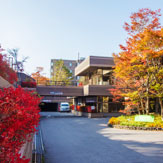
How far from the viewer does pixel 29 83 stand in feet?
93.0

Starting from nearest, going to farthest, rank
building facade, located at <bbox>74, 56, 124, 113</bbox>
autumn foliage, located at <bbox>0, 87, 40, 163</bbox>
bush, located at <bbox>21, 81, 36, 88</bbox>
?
autumn foliage, located at <bbox>0, 87, 40, 163</bbox> < bush, located at <bbox>21, 81, 36, 88</bbox> < building facade, located at <bbox>74, 56, 124, 113</bbox>

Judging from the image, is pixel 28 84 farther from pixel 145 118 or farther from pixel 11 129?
pixel 11 129

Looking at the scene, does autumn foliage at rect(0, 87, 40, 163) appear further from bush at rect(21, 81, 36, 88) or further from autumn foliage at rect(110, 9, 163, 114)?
bush at rect(21, 81, 36, 88)

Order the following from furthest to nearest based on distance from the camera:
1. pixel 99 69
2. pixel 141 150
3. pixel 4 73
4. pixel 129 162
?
pixel 99 69, pixel 4 73, pixel 141 150, pixel 129 162

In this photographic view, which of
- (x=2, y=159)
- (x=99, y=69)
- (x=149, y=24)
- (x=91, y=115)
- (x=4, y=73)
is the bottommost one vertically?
(x=91, y=115)

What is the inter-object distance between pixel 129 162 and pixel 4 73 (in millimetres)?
8019

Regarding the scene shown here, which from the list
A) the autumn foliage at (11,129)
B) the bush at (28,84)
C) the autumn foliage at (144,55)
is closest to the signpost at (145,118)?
the autumn foliage at (144,55)

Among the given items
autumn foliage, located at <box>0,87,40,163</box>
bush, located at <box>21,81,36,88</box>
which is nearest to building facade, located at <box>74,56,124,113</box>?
bush, located at <box>21,81,36,88</box>

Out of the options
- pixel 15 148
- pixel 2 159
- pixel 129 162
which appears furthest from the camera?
pixel 129 162

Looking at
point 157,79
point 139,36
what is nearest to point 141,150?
point 157,79

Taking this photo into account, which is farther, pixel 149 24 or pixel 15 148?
pixel 149 24

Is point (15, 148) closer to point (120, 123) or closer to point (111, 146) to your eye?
point (111, 146)

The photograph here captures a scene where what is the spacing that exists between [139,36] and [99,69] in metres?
13.1

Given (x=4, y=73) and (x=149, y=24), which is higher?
(x=149, y=24)
